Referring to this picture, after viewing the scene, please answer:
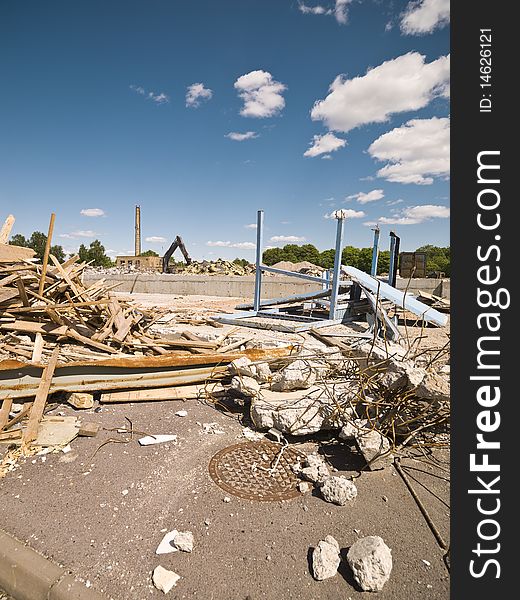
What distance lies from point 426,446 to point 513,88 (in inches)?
109

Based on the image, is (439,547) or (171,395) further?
(171,395)

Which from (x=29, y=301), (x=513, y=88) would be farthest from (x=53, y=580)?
(x=29, y=301)

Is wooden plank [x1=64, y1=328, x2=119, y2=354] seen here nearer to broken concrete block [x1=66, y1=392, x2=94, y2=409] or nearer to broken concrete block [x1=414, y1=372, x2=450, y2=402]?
broken concrete block [x1=66, y1=392, x2=94, y2=409]

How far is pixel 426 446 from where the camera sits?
2953mm

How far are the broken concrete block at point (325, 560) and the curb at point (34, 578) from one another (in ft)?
3.58

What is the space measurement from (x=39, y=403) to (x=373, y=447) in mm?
3290

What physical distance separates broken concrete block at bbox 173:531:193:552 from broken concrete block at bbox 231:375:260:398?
174 cm

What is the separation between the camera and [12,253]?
17.4 feet

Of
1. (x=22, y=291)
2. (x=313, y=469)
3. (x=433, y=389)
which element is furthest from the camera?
(x=22, y=291)

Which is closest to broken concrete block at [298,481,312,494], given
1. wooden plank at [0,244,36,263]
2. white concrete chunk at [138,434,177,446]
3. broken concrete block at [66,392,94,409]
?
white concrete chunk at [138,434,177,446]

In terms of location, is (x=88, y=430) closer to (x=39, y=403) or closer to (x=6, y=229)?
(x=39, y=403)

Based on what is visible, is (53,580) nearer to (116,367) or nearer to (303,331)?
(116,367)

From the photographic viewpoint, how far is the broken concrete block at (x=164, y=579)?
5.44 ft

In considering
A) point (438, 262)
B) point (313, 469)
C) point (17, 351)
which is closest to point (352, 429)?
point (313, 469)
